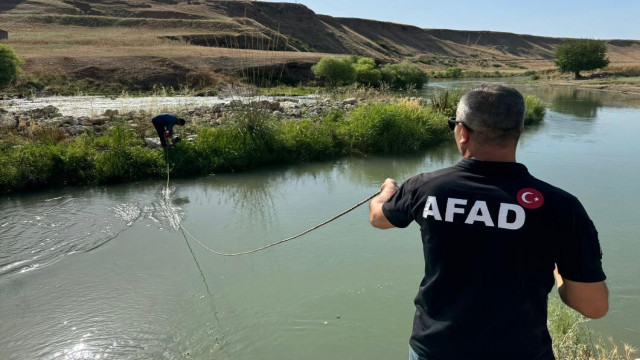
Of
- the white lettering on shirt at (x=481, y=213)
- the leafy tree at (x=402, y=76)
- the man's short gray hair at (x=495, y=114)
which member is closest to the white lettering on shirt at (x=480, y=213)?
the white lettering on shirt at (x=481, y=213)

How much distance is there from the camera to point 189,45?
42.2 metres

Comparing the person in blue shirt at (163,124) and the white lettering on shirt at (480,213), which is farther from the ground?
the white lettering on shirt at (480,213)

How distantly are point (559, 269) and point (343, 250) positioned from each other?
493 centimetres

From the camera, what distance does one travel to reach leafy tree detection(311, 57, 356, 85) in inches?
1238

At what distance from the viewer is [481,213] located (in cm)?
160

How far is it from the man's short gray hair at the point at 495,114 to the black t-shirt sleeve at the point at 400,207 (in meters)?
0.35

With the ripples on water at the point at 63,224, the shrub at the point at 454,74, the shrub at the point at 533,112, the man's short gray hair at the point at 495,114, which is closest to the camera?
the man's short gray hair at the point at 495,114

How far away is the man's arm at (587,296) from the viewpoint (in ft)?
5.34

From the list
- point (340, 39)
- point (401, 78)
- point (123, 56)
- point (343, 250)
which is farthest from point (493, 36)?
point (343, 250)

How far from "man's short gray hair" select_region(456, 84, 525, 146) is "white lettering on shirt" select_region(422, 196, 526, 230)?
0.79 feet

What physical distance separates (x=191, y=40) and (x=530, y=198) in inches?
1838

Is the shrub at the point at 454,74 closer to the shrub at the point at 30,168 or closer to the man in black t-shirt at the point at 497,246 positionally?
the shrub at the point at 30,168

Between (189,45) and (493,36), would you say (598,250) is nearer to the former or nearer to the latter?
(189,45)

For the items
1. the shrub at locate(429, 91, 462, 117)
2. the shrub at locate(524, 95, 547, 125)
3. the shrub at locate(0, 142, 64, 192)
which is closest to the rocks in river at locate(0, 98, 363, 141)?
the shrub at locate(0, 142, 64, 192)
